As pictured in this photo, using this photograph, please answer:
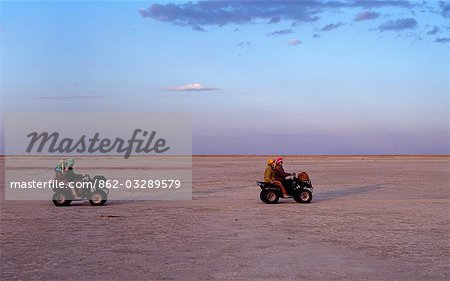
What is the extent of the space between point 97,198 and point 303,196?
676 cm

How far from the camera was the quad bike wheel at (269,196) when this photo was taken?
60.4 ft

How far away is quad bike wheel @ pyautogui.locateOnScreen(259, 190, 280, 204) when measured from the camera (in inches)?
725

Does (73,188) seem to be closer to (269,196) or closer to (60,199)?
(60,199)

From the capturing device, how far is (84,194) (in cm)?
1808

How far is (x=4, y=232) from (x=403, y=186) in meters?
19.8

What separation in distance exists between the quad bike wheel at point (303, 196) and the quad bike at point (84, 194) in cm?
631

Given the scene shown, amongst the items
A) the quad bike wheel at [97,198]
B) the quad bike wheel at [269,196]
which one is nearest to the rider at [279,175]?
the quad bike wheel at [269,196]

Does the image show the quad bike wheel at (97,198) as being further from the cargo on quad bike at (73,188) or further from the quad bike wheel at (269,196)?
the quad bike wheel at (269,196)

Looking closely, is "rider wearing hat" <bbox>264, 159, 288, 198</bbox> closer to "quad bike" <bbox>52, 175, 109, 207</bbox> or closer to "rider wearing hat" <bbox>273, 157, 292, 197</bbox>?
"rider wearing hat" <bbox>273, 157, 292, 197</bbox>

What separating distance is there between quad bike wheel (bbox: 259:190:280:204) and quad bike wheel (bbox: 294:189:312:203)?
751 mm

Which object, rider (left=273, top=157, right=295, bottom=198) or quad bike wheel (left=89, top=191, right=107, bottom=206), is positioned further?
rider (left=273, top=157, right=295, bottom=198)

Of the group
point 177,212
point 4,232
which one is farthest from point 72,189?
point 4,232

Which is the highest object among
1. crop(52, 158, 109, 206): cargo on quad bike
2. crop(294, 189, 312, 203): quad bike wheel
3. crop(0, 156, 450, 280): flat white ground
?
crop(52, 158, 109, 206): cargo on quad bike

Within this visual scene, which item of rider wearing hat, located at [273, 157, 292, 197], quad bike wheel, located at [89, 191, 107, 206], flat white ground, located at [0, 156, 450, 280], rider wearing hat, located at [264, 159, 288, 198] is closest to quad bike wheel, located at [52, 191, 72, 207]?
flat white ground, located at [0, 156, 450, 280]
